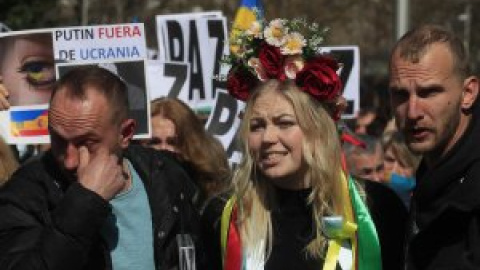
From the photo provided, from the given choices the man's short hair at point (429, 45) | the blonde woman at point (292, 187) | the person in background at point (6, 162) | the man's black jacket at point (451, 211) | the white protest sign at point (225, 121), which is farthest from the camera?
the white protest sign at point (225, 121)

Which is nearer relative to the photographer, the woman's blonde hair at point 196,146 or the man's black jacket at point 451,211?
the man's black jacket at point 451,211

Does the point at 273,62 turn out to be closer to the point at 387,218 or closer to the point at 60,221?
the point at 387,218

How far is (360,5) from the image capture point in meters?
37.1

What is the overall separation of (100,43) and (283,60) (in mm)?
1915

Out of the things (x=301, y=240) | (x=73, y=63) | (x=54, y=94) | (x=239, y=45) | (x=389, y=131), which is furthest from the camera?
(x=389, y=131)

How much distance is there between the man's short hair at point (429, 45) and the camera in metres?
4.25

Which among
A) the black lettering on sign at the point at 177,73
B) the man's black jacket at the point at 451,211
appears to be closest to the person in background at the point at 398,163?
the black lettering on sign at the point at 177,73

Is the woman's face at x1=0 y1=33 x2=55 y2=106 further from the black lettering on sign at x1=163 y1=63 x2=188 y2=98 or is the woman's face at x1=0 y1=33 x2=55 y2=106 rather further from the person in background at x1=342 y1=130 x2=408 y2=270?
the person in background at x1=342 y1=130 x2=408 y2=270

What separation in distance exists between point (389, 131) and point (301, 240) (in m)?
4.82

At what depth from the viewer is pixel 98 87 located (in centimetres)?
430

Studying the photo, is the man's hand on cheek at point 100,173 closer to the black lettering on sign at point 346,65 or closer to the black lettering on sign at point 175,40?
the black lettering on sign at point 175,40

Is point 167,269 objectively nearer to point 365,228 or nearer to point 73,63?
point 365,228

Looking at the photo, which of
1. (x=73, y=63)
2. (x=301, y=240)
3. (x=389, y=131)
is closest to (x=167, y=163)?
(x=301, y=240)

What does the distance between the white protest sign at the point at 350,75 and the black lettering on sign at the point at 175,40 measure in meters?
1.19
